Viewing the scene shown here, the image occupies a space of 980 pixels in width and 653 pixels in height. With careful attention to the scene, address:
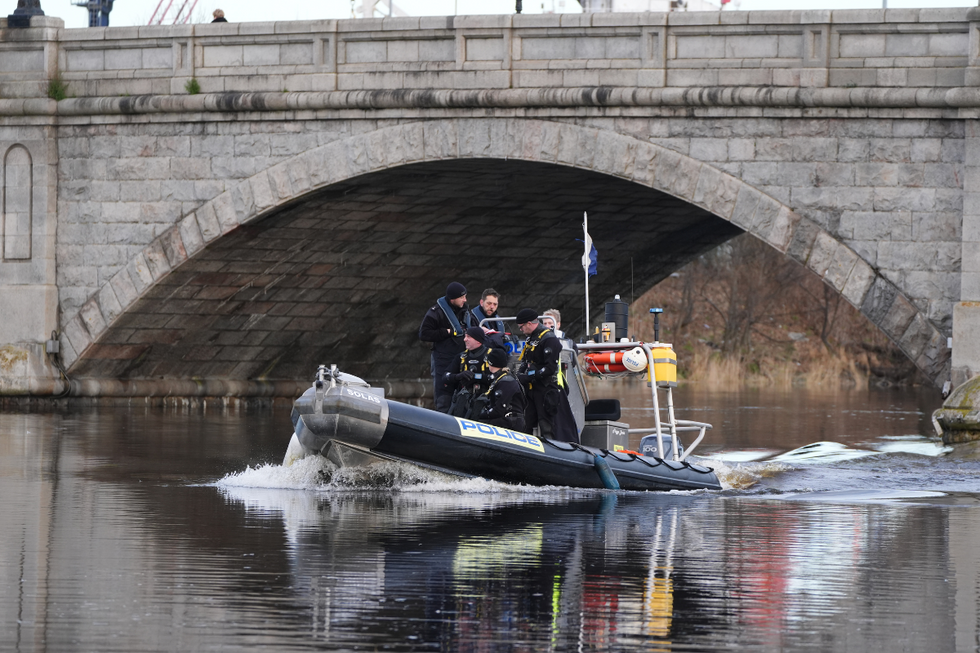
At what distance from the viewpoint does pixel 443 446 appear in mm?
12039

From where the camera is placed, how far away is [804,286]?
52.2m

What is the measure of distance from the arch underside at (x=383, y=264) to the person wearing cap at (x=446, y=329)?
6.44 m

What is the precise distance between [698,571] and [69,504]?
15.9 ft

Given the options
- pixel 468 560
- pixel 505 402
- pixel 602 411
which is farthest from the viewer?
pixel 602 411

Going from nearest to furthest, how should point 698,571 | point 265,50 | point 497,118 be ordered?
1. point 698,571
2. point 497,118
3. point 265,50

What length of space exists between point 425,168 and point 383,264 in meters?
4.80

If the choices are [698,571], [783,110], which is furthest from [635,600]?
[783,110]

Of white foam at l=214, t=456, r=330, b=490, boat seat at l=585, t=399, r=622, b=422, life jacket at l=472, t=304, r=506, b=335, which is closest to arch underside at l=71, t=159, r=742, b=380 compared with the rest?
life jacket at l=472, t=304, r=506, b=335

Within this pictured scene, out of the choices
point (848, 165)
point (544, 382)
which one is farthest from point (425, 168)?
point (544, 382)

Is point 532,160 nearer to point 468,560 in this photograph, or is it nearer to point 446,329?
point 446,329

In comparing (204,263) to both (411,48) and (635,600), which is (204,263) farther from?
(635,600)

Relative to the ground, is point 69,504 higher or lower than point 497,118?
lower

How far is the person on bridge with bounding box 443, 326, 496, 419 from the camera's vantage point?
42.9 feet

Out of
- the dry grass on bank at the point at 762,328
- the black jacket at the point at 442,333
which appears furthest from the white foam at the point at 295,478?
the dry grass on bank at the point at 762,328
